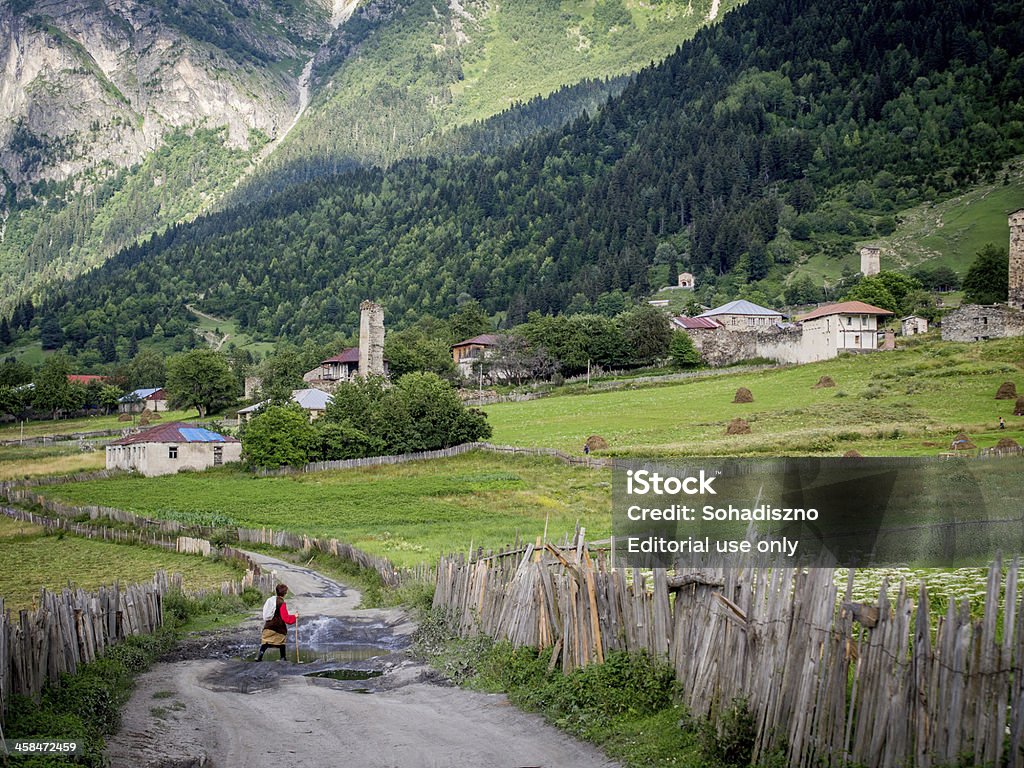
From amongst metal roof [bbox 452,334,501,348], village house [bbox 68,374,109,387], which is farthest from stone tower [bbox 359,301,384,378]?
village house [bbox 68,374,109,387]

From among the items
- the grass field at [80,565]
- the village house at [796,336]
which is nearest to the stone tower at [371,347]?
the village house at [796,336]

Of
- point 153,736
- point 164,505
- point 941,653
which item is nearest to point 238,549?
point 164,505

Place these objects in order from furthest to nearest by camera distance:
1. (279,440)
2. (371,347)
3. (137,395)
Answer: (137,395) < (371,347) < (279,440)

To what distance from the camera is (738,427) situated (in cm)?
7400

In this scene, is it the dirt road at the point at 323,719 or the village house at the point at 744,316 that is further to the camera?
the village house at the point at 744,316

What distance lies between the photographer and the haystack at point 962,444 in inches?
2180

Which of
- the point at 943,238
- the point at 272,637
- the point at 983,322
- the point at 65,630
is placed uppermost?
the point at 943,238

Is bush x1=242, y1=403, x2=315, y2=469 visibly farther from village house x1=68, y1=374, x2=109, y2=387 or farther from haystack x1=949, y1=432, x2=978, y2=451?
village house x1=68, y1=374, x2=109, y2=387

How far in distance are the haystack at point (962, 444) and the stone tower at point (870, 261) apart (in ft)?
383

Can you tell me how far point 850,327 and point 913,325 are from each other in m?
8.30

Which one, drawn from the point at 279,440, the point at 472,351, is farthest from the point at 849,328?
the point at 472,351

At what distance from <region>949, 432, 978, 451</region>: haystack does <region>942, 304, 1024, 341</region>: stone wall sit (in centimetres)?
4534

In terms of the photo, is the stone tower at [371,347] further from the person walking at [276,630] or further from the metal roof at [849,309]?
the person walking at [276,630]

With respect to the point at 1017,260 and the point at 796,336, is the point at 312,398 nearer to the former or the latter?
the point at 796,336
